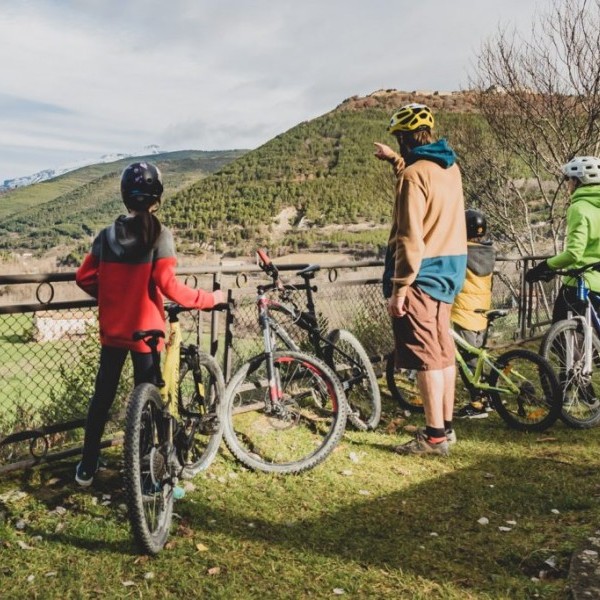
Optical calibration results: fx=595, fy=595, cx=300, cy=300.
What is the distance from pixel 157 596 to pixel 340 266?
4.12 meters

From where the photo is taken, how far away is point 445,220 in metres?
4.35

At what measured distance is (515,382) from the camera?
5.38 metres

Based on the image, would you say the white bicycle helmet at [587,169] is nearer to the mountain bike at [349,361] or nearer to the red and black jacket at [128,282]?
the mountain bike at [349,361]

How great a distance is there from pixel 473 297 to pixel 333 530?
9.68 ft

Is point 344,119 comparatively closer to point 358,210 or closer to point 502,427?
point 358,210

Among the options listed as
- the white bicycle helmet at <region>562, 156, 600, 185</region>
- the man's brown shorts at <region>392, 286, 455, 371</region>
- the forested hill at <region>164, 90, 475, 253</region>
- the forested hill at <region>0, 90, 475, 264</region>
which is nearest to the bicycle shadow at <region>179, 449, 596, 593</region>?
the man's brown shorts at <region>392, 286, 455, 371</region>

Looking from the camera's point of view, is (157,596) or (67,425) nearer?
(157,596)

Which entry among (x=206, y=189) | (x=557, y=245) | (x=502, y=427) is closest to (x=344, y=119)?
(x=206, y=189)

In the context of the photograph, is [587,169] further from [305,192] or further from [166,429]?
[305,192]

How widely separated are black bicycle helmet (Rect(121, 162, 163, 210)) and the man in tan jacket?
1.77 m

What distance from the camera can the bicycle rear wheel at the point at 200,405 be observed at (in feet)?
13.8

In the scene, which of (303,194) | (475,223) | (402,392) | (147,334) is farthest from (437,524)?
(303,194)

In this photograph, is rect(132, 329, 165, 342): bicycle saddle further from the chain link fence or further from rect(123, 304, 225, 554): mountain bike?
the chain link fence

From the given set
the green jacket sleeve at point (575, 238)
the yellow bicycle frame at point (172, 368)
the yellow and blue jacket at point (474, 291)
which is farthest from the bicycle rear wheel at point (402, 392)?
the yellow bicycle frame at point (172, 368)
